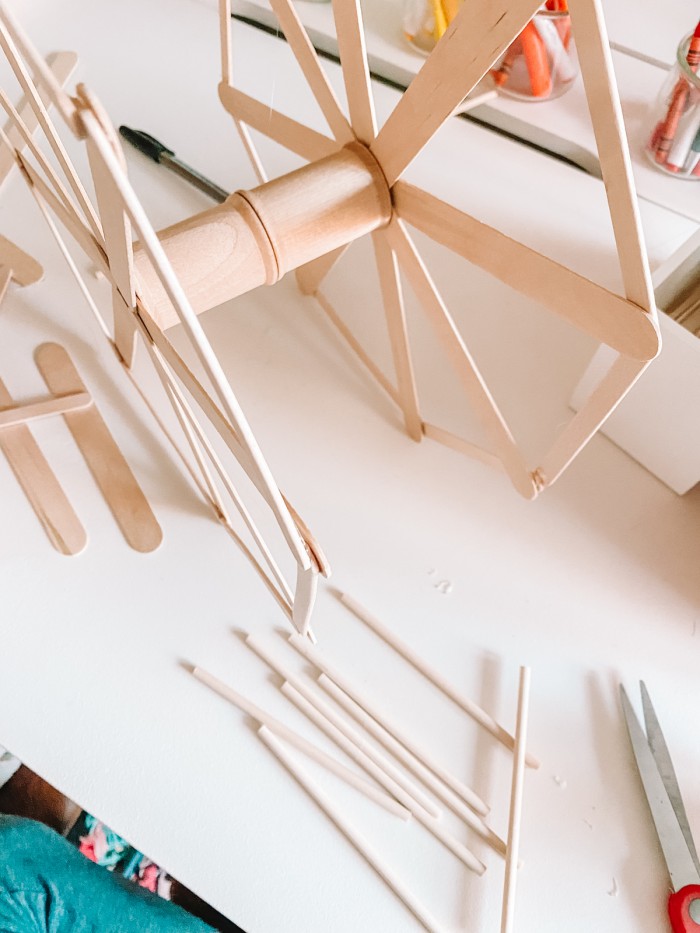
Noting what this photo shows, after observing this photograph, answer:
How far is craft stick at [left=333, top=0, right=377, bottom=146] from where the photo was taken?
15.6 inches

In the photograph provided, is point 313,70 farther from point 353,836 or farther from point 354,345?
point 353,836

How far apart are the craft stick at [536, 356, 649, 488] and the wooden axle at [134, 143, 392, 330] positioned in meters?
0.17

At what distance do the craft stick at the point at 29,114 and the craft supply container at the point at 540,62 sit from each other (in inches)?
Answer: 17.7

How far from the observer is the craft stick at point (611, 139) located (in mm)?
A: 290

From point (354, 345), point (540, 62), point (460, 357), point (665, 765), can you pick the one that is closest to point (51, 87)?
point (460, 357)

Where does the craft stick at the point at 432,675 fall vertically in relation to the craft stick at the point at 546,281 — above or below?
below

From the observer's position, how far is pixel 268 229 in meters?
0.40

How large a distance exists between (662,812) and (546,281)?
0.35 metres

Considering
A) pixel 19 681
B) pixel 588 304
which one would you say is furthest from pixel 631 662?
pixel 19 681

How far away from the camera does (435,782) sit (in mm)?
446

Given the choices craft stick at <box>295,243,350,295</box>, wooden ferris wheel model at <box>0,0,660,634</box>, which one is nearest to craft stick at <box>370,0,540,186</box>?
wooden ferris wheel model at <box>0,0,660,634</box>

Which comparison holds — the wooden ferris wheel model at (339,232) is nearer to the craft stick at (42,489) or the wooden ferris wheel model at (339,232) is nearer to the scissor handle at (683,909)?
the craft stick at (42,489)

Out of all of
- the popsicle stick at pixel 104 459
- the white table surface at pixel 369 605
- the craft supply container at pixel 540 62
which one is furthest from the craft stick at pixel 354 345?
the craft supply container at pixel 540 62

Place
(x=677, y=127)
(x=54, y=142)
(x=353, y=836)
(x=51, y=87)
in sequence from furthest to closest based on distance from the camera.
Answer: (x=677, y=127) < (x=353, y=836) < (x=54, y=142) < (x=51, y=87)
